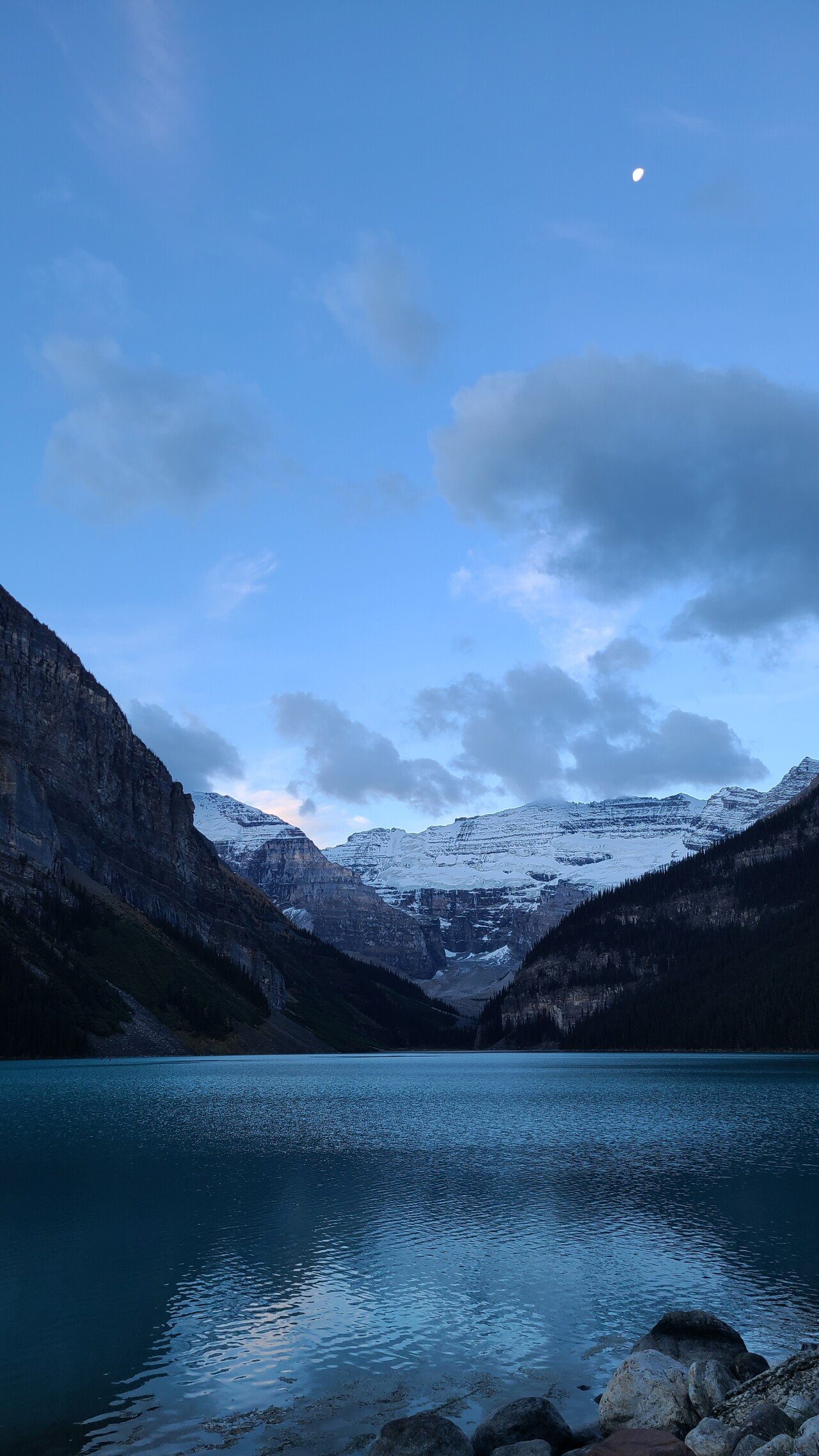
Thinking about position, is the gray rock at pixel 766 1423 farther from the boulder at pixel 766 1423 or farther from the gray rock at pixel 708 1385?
the gray rock at pixel 708 1385

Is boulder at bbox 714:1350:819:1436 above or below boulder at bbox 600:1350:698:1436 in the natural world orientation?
above

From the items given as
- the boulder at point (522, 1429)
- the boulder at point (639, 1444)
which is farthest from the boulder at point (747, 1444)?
the boulder at point (522, 1429)

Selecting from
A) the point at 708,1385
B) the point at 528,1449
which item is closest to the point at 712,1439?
the point at 708,1385

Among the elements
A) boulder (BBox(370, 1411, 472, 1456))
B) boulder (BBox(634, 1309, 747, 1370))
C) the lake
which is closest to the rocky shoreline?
boulder (BBox(370, 1411, 472, 1456))

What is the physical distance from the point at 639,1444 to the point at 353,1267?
18595mm

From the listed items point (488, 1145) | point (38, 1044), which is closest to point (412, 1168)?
point (488, 1145)

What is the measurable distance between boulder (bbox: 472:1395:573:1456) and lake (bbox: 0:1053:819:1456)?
179 centimetres

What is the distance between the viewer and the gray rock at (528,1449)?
805 inches

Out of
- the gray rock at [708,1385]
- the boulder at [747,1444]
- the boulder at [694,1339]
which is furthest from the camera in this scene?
the boulder at [694,1339]

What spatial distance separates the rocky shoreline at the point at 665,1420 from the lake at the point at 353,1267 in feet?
5.28

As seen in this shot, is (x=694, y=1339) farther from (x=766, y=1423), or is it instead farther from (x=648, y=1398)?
(x=766, y=1423)

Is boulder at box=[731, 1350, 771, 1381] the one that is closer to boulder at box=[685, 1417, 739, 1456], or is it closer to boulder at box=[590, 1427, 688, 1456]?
boulder at box=[685, 1417, 739, 1456]

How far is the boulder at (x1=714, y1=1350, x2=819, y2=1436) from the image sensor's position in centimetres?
2184

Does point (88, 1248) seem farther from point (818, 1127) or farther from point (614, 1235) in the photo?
point (818, 1127)
